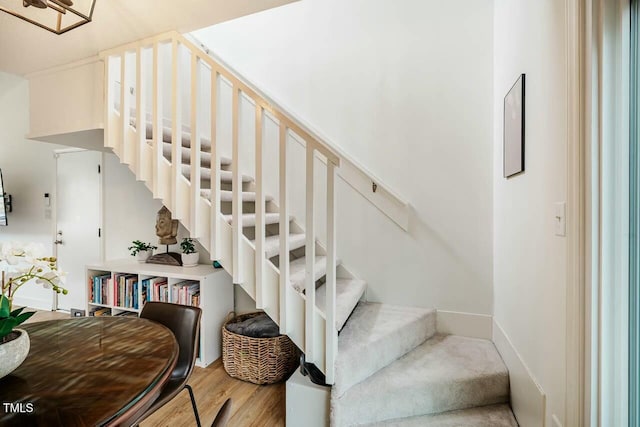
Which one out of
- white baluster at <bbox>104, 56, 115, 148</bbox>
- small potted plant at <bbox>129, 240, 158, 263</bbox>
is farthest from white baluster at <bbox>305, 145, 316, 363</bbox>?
small potted plant at <bbox>129, 240, 158, 263</bbox>

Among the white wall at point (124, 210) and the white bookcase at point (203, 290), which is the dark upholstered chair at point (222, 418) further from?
the white wall at point (124, 210)

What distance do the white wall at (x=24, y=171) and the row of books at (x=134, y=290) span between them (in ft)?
5.62

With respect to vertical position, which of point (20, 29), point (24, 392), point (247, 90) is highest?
point (20, 29)

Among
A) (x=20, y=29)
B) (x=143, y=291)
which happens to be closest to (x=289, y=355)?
(x=143, y=291)

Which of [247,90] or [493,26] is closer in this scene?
[247,90]

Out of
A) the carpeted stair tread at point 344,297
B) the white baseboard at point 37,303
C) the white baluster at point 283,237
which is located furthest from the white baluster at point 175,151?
the white baseboard at point 37,303

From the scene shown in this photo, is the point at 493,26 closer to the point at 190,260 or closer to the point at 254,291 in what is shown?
the point at 254,291

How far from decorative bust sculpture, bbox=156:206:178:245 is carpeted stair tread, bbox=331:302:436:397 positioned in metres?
1.89

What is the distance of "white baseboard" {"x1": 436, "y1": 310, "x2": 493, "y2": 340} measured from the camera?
7.13 feet

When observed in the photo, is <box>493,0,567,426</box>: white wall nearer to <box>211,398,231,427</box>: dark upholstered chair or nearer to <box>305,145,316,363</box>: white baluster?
<box>305,145,316,363</box>: white baluster

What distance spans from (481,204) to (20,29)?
3.32m

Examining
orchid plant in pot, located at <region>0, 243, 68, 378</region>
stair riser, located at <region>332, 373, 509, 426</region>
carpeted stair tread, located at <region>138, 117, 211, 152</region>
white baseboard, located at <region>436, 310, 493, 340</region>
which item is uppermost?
carpeted stair tread, located at <region>138, 117, 211, 152</region>

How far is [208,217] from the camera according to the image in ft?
5.99

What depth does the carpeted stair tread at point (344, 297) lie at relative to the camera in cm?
181
